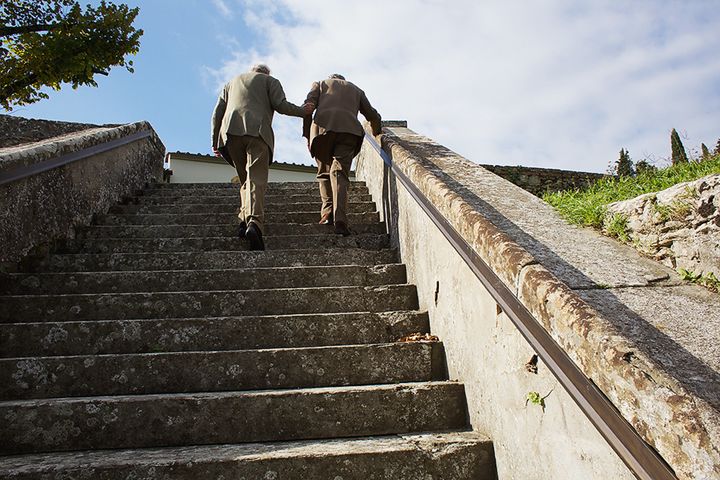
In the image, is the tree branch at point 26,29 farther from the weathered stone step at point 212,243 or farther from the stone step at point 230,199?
the weathered stone step at point 212,243

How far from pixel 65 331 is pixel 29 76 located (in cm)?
545

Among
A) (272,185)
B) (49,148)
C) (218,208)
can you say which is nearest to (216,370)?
(49,148)

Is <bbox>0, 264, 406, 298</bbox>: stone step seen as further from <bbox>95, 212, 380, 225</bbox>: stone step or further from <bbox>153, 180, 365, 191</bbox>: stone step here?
<bbox>153, 180, 365, 191</bbox>: stone step

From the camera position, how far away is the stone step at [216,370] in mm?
2613

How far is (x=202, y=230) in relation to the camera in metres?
4.81

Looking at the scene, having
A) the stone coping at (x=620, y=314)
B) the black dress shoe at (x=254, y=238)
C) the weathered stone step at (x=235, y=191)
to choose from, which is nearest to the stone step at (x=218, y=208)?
the weathered stone step at (x=235, y=191)

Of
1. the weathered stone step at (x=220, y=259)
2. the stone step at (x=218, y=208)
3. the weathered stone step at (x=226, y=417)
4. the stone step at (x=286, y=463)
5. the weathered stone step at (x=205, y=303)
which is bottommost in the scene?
the stone step at (x=286, y=463)

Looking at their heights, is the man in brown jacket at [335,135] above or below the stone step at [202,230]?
above

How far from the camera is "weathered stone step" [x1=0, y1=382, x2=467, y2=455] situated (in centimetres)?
228

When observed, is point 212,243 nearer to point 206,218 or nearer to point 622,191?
point 206,218

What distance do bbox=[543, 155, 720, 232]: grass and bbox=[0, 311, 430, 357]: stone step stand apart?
1039 mm

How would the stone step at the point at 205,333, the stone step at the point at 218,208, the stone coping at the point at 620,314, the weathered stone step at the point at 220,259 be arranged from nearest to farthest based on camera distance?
the stone coping at the point at 620,314 → the stone step at the point at 205,333 → the weathered stone step at the point at 220,259 → the stone step at the point at 218,208

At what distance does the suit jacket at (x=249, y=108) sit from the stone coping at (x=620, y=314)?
2424 millimetres

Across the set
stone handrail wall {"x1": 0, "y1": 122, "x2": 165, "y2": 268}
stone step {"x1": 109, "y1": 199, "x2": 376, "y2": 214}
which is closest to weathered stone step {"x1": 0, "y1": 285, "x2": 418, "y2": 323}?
stone handrail wall {"x1": 0, "y1": 122, "x2": 165, "y2": 268}
